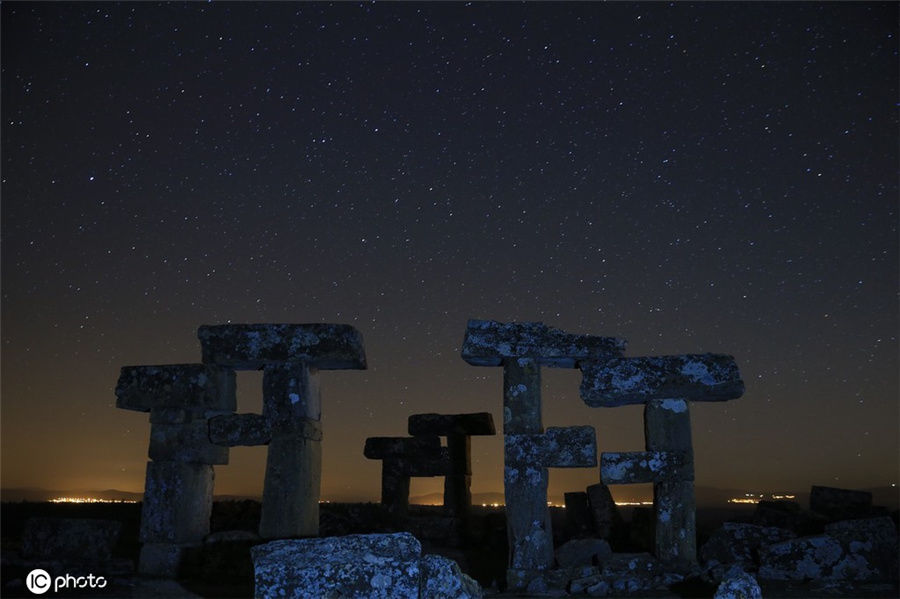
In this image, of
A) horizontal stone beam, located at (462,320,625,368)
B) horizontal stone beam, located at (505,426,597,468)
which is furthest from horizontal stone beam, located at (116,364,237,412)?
horizontal stone beam, located at (505,426,597,468)

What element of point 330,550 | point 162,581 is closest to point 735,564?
point 330,550

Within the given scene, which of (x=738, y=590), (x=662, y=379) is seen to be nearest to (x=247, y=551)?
(x=662, y=379)

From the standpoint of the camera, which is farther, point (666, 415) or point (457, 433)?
point (457, 433)

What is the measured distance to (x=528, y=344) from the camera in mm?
12500

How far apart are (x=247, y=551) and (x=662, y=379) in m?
6.87

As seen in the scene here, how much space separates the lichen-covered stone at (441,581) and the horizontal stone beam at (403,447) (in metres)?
15.2

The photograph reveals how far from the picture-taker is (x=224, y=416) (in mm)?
13102

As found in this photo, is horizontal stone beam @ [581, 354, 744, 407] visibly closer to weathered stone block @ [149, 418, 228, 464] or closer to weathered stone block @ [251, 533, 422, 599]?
weathered stone block @ [149, 418, 228, 464]

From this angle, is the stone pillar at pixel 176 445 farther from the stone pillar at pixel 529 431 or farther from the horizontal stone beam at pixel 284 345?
the stone pillar at pixel 529 431

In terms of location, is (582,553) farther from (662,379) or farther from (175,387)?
(175,387)

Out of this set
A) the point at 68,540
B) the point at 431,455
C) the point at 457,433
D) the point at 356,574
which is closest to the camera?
the point at 356,574

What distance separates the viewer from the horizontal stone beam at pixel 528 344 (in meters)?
12.5

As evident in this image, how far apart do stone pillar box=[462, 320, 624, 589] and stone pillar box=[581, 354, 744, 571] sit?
0.37 m

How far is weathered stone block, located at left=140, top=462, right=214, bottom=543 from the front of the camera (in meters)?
12.9
